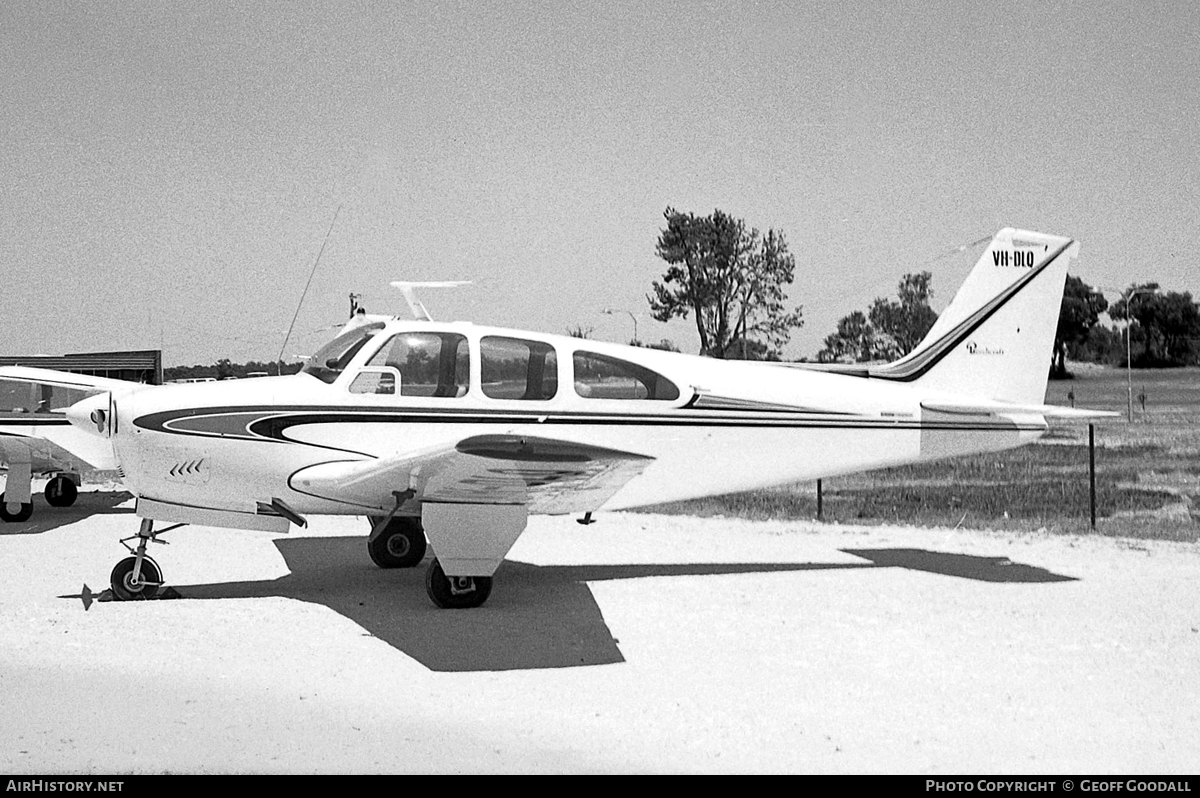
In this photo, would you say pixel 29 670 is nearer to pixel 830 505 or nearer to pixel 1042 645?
pixel 1042 645

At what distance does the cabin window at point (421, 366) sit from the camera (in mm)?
8312

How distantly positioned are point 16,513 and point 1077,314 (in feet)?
305

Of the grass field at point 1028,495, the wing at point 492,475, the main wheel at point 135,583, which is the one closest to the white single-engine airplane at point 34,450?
the main wheel at point 135,583

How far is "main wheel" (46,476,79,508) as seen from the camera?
1609cm

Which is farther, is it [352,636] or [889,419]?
[889,419]

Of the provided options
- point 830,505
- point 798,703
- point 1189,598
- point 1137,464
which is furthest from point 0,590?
point 1137,464

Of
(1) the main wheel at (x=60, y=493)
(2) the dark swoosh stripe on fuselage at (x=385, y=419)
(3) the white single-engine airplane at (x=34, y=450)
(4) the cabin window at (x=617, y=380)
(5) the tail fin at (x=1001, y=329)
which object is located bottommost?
(1) the main wheel at (x=60, y=493)

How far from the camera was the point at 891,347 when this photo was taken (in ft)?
228

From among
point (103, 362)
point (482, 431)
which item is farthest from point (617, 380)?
point (103, 362)

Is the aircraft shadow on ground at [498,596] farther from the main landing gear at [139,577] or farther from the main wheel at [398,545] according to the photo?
the main landing gear at [139,577]

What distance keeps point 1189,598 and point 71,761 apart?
8320 millimetres

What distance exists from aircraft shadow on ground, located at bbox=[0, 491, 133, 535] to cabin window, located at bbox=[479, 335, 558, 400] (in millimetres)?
7957

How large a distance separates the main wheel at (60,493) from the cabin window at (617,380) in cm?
1118

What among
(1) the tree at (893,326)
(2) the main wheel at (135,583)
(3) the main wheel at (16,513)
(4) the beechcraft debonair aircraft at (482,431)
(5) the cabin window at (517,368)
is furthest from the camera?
(1) the tree at (893,326)
